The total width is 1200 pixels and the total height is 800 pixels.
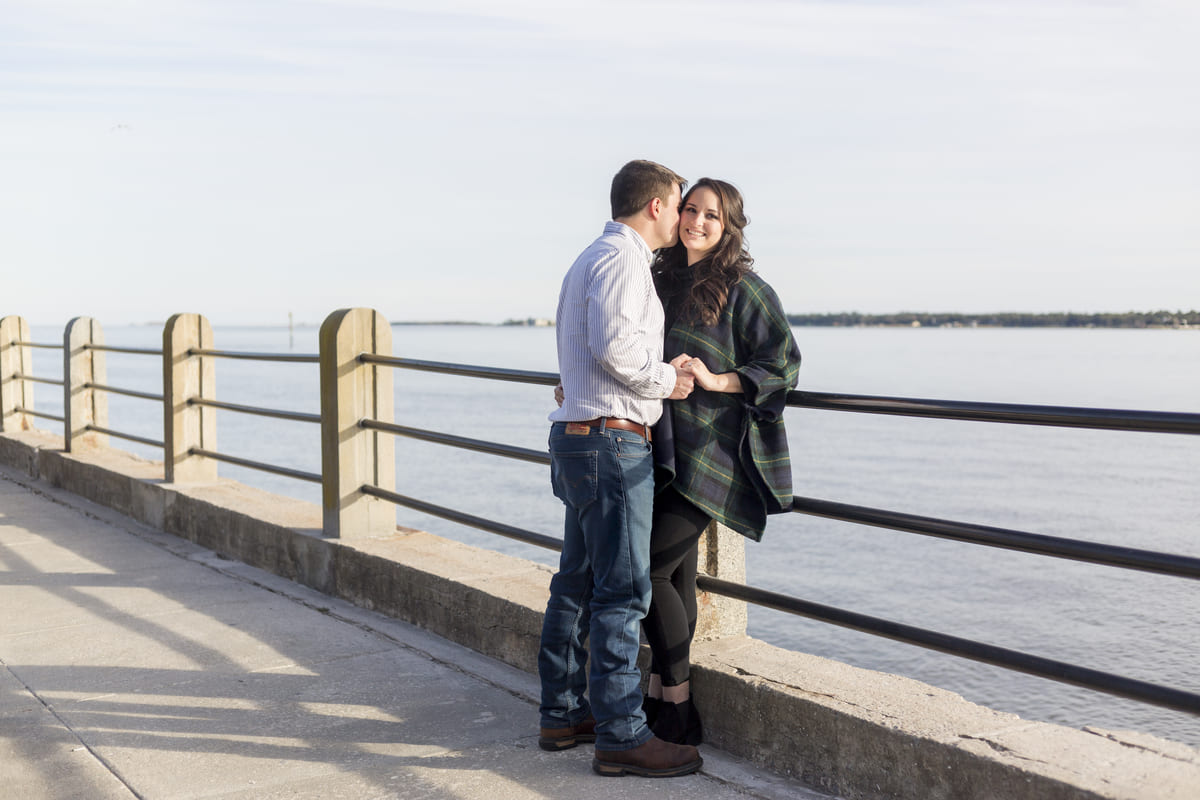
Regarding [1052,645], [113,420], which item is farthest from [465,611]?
[113,420]

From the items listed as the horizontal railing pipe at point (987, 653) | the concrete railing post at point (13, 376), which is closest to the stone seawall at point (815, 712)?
the horizontal railing pipe at point (987, 653)

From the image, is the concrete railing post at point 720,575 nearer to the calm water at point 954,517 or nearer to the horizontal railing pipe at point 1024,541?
the horizontal railing pipe at point 1024,541

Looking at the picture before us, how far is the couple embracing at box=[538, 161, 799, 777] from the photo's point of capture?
3230mm

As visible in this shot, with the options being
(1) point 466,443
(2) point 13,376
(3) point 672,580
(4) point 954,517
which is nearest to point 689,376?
(3) point 672,580

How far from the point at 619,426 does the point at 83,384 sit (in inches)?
330

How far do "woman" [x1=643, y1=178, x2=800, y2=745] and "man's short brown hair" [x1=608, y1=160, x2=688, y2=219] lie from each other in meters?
0.11

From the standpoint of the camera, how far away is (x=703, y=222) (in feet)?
10.9

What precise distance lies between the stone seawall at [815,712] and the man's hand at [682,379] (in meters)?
0.95

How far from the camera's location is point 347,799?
3.22 m

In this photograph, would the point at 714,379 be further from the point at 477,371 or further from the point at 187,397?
the point at 187,397

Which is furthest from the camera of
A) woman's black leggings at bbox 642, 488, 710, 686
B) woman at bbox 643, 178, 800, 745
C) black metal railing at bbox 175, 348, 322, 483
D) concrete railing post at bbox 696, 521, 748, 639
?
black metal railing at bbox 175, 348, 322, 483

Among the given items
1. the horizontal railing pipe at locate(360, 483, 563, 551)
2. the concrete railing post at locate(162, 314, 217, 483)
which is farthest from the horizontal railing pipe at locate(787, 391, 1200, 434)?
the concrete railing post at locate(162, 314, 217, 483)

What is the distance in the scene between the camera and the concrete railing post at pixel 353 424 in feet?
19.1

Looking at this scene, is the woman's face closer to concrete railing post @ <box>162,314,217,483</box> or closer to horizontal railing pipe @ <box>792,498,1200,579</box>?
horizontal railing pipe @ <box>792,498,1200,579</box>
